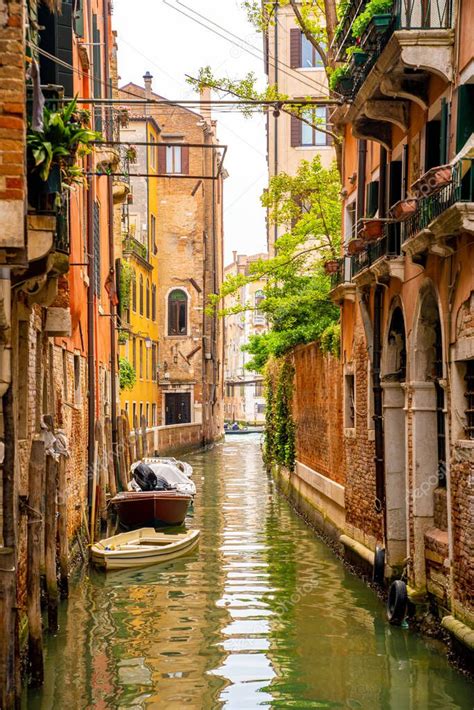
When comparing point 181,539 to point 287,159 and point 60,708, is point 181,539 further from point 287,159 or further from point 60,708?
point 287,159

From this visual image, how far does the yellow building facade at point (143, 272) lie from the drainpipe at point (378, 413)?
23.0 metres

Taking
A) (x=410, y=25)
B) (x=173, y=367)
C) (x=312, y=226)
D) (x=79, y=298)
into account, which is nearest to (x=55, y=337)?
(x=79, y=298)

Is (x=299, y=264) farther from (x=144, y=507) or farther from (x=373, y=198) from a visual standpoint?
(x=373, y=198)

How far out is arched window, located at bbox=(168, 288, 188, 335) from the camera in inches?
1905

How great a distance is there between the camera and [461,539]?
30.3 ft

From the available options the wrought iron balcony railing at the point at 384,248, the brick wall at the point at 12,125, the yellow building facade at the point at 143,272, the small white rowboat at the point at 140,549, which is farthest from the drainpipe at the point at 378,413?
the yellow building facade at the point at 143,272

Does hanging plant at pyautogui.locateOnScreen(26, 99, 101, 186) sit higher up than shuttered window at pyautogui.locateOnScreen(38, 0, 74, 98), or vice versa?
shuttered window at pyautogui.locateOnScreen(38, 0, 74, 98)

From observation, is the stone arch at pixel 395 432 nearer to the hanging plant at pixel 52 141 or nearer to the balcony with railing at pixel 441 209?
the balcony with railing at pixel 441 209

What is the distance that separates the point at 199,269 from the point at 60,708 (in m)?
40.5

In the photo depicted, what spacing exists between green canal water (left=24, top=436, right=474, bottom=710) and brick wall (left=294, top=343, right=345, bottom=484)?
70.5 inches

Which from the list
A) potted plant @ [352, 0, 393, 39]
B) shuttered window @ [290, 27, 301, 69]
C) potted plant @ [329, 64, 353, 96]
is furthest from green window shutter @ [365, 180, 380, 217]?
shuttered window @ [290, 27, 301, 69]

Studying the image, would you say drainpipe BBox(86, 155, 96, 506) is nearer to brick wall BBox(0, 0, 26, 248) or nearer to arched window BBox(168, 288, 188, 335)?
brick wall BBox(0, 0, 26, 248)

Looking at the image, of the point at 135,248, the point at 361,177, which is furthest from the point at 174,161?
the point at 361,177

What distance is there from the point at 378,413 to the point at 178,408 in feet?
116
